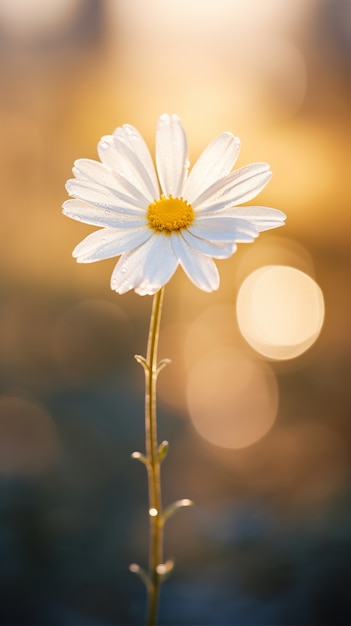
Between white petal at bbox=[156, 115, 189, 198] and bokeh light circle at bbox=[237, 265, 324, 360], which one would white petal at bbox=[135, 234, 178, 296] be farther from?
bokeh light circle at bbox=[237, 265, 324, 360]

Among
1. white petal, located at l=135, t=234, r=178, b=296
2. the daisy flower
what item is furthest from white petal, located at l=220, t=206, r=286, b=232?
white petal, located at l=135, t=234, r=178, b=296

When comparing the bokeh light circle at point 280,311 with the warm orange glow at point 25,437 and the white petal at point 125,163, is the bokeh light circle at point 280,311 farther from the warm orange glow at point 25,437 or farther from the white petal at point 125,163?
the white petal at point 125,163

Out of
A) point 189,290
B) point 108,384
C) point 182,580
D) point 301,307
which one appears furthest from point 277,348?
point 182,580

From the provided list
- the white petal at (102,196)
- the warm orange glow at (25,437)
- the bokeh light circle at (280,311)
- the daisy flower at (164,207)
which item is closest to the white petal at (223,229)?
the daisy flower at (164,207)

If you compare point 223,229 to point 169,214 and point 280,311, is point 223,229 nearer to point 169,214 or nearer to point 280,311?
point 169,214

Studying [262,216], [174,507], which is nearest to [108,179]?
[262,216]
